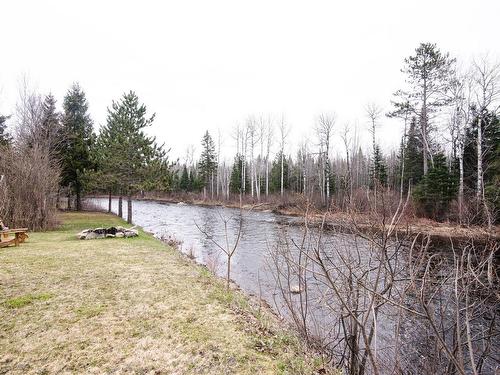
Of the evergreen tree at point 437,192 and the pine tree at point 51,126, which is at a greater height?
the pine tree at point 51,126

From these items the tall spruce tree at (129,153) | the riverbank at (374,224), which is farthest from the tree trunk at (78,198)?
the riverbank at (374,224)

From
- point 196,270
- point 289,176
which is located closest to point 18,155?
point 196,270

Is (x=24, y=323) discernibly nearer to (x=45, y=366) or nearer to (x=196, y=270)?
(x=45, y=366)

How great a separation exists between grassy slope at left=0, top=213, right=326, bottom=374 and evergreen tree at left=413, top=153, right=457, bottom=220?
65.5 feet

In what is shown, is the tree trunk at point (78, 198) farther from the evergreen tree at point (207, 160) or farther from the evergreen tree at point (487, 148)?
the evergreen tree at point (487, 148)

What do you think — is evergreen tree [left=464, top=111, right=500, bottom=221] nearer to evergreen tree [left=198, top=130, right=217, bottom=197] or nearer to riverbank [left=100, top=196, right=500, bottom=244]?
riverbank [left=100, top=196, right=500, bottom=244]

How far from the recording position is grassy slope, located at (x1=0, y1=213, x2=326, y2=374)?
3.53m

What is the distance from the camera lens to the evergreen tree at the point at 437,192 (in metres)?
20.6

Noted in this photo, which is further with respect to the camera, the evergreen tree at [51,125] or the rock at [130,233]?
the evergreen tree at [51,125]

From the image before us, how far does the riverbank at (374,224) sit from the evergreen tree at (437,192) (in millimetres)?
2209

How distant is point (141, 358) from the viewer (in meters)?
3.61

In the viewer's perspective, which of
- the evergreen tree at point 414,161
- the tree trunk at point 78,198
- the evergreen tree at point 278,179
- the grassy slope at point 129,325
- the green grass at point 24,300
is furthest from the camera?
the evergreen tree at point 278,179

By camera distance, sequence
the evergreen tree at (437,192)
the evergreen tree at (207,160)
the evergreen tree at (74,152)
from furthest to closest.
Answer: the evergreen tree at (207,160), the evergreen tree at (74,152), the evergreen tree at (437,192)

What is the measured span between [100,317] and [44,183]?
39.5ft
